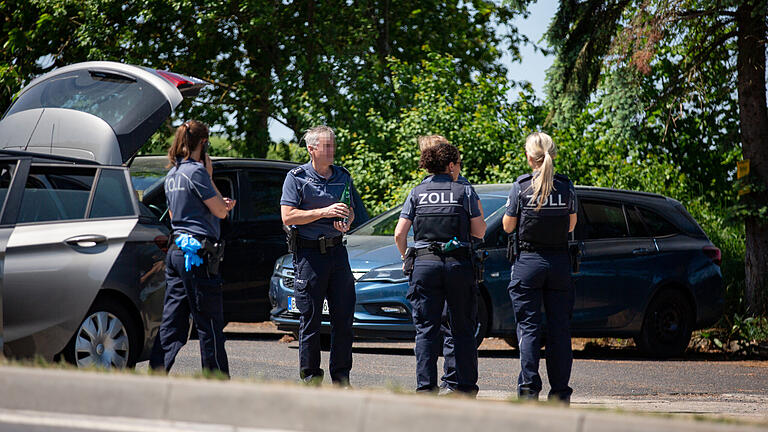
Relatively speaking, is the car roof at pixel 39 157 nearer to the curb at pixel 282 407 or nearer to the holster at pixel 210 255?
the holster at pixel 210 255

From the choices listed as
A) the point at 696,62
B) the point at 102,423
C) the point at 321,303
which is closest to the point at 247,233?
the point at 321,303

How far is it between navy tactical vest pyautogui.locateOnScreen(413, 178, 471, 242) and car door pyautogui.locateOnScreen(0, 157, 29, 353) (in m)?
2.60

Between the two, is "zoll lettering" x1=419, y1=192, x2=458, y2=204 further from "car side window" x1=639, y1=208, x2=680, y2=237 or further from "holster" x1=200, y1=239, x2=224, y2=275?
"car side window" x1=639, y1=208, x2=680, y2=237

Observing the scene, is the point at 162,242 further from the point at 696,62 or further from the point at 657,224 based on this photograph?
the point at 696,62

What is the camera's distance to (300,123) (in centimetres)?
1942

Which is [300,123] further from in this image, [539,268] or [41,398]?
[41,398]

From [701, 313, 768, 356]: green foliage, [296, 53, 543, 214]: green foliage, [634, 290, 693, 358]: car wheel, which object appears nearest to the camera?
[634, 290, 693, 358]: car wheel

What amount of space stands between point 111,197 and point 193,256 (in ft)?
3.59

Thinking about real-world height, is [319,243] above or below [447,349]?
above

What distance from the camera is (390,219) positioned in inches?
426

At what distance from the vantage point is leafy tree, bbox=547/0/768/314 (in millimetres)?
12398

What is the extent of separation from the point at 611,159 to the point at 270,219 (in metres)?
6.68

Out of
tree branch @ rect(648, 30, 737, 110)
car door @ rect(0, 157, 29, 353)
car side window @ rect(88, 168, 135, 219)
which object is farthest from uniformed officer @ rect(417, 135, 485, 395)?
tree branch @ rect(648, 30, 737, 110)

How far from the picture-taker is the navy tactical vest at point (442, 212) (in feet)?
22.0
